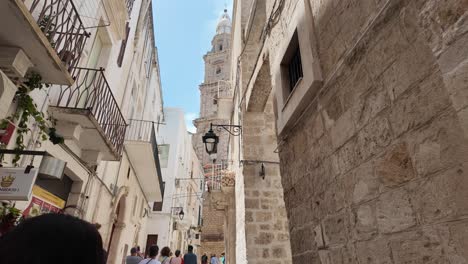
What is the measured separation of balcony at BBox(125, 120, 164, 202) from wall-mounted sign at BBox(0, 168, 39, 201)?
20.6ft

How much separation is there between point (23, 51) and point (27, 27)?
1.57ft

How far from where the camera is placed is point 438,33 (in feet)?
4.08

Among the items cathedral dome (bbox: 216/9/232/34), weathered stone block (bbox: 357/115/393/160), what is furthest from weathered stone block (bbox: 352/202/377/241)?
cathedral dome (bbox: 216/9/232/34)

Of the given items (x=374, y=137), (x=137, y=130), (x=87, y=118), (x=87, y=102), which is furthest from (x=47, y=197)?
(x=137, y=130)

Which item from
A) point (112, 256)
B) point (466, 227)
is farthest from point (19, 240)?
point (112, 256)

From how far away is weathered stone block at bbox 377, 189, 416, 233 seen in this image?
1.55m

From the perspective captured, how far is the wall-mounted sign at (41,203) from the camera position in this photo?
175 inches

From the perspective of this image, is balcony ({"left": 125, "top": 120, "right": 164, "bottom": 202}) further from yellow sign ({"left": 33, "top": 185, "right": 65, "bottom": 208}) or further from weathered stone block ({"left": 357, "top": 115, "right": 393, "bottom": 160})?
weathered stone block ({"left": 357, "top": 115, "right": 393, "bottom": 160})

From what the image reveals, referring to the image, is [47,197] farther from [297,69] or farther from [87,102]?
[297,69]

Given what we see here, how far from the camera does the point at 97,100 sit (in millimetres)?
6082

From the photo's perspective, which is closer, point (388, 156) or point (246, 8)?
point (388, 156)

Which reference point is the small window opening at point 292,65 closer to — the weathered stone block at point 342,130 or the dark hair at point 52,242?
the weathered stone block at point 342,130

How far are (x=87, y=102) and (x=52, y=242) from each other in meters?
5.15

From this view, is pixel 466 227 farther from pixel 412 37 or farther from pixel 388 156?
pixel 412 37
